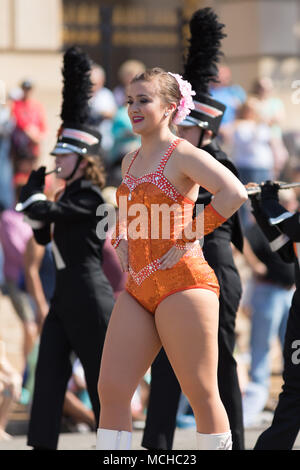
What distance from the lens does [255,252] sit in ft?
27.2

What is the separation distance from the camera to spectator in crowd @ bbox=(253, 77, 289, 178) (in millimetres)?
12883

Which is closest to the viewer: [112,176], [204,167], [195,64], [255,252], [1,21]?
[204,167]

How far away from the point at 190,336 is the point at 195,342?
3cm

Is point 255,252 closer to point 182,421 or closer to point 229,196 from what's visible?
point 182,421

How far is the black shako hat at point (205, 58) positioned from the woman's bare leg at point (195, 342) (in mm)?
1520

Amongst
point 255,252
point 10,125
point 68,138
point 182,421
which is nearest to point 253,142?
point 10,125

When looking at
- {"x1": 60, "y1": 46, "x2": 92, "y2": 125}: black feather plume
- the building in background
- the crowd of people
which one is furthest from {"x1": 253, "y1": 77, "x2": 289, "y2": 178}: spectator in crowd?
{"x1": 60, "y1": 46, "x2": 92, "y2": 125}: black feather plume

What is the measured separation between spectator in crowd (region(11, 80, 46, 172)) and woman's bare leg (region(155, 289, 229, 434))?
520 centimetres

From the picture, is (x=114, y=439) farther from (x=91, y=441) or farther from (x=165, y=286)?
(x=91, y=441)

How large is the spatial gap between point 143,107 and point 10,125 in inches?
291

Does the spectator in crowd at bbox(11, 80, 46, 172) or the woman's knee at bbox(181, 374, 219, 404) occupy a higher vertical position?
the spectator in crowd at bbox(11, 80, 46, 172)

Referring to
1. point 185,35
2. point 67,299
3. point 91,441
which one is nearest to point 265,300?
point 91,441

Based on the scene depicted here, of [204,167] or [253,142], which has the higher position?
[204,167]

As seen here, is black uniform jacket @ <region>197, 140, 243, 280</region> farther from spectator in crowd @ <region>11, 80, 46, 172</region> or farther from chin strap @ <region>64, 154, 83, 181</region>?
spectator in crowd @ <region>11, 80, 46, 172</region>
